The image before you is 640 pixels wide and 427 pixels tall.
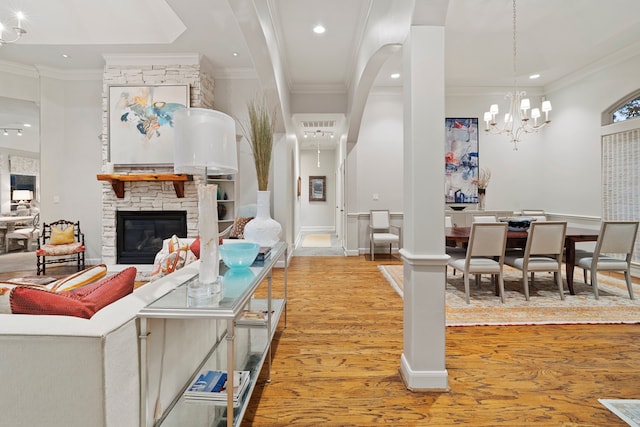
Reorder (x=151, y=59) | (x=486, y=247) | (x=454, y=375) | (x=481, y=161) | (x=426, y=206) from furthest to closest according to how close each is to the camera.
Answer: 1. (x=481, y=161)
2. (x=151, y=59)
3. (x=486, y=247)
4. (x=454, y=375)
5. (x=426, y=206)

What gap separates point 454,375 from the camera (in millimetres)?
2133

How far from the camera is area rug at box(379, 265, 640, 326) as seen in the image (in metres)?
3.05

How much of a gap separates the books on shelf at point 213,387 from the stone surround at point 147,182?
4.00 m

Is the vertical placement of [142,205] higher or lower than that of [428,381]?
higher

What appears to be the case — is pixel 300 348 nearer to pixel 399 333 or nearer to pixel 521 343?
pixel 399 333

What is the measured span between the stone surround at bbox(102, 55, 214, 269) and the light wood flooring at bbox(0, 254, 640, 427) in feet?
9.94

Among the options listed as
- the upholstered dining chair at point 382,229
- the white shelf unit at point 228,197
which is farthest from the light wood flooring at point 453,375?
the upholstered dining chair at point 382,229

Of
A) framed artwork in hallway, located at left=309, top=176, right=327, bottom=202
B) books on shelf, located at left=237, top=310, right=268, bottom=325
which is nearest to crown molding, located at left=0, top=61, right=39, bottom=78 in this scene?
books on shelf, located at left=237, top=310, right=268, bottom=325

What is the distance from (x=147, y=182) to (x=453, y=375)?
5138 mm

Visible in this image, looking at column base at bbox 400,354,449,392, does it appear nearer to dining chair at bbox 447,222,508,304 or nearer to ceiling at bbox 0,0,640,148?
dining chair at bbox 447,222,508,304

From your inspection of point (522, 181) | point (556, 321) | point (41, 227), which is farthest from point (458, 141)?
point (41, 227)

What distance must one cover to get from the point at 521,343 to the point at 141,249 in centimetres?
542

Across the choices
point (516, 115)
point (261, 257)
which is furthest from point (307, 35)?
point (516, 115)

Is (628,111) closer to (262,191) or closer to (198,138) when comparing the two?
(262,191)
